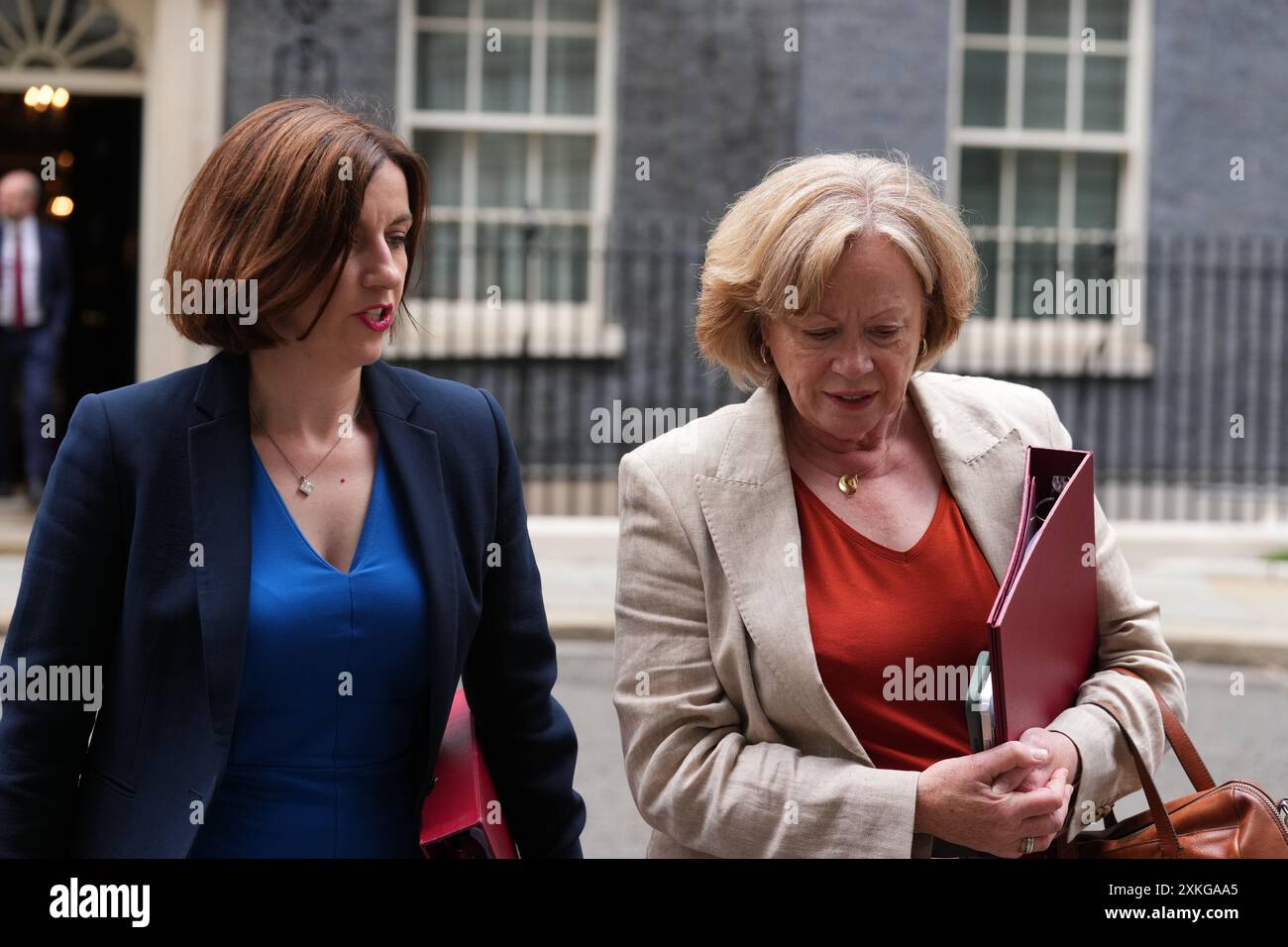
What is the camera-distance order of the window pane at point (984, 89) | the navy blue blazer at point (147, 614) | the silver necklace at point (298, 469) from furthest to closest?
1. the window pane at point (984, 89)
2. the silver necklace at point (298, 469)
3. the navy blue blazer at point (147, 614)

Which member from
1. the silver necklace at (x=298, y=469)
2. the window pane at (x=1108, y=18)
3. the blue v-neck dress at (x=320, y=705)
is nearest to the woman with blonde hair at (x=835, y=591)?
the blue v-neck dress at (x=320, y=705)

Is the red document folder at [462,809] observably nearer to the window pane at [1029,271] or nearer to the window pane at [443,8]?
the window pane at [443,8]

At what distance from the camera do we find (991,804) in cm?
224

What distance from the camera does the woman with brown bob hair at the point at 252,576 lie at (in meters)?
2.34

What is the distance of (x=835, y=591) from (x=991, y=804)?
1.25ft

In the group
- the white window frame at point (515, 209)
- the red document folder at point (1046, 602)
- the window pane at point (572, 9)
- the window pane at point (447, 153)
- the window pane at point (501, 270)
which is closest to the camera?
the red document folder at point (1046, 602)

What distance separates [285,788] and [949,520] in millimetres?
1038

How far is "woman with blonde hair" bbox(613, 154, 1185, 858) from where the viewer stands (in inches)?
91.6

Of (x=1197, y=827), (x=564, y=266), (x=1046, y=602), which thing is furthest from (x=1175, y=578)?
(x=1046, y=602)

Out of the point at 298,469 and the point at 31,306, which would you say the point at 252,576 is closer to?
the point at 298,469

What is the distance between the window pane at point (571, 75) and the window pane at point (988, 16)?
2741 mm
